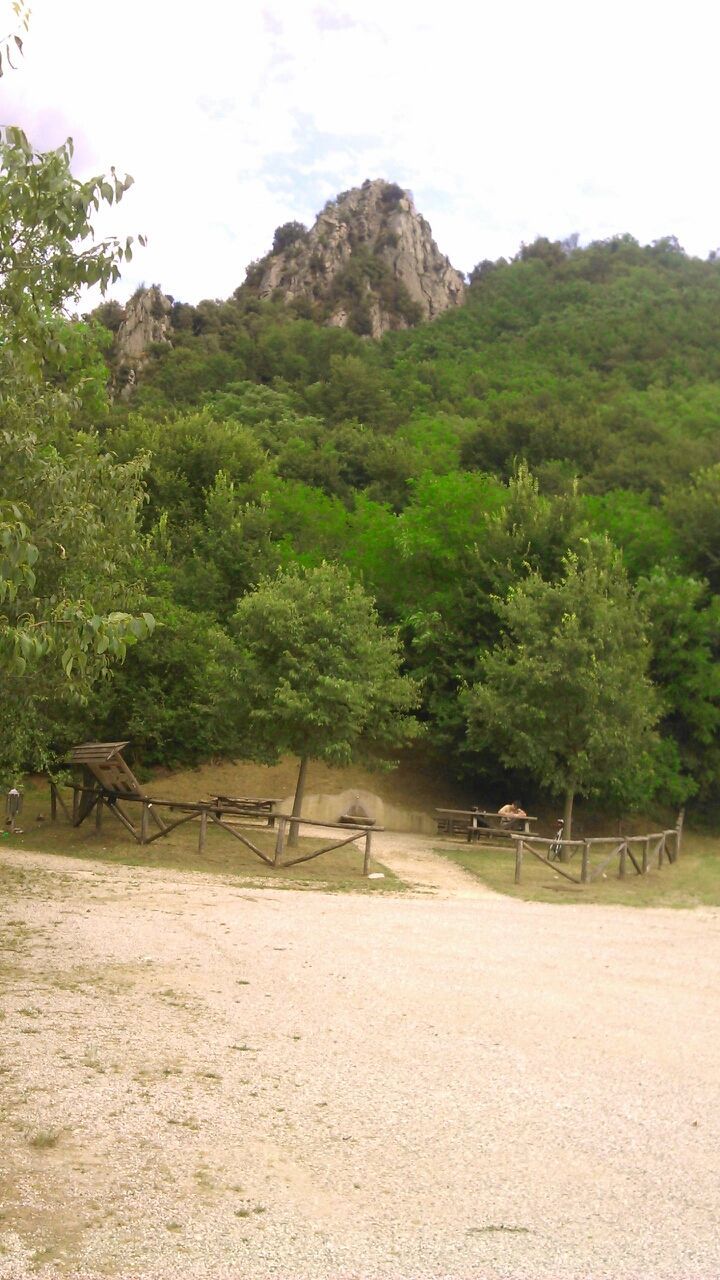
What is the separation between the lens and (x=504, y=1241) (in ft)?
15.7

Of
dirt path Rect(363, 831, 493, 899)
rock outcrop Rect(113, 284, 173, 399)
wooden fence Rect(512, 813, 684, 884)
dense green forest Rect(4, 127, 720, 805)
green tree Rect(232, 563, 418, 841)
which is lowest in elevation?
dirt path Rect(363, 831, 493, 899)

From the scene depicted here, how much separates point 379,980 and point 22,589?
5155mm

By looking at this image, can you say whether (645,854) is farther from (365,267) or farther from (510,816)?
(365,267)

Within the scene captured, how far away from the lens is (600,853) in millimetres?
27750

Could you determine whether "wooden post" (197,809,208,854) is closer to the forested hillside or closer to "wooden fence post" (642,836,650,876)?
the forested hillside

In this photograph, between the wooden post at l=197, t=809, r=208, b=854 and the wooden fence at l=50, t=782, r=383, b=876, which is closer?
the wooden fence at l=50, t=782, r=383, b=876

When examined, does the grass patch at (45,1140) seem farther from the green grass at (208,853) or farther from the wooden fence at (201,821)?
the wooden fence at (201,821)

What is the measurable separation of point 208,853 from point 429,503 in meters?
21.2

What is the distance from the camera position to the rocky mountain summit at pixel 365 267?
90000 millimetres

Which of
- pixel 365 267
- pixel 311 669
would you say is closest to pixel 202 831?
pixel 311 669

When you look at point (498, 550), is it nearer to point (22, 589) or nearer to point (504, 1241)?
point (22, 589)

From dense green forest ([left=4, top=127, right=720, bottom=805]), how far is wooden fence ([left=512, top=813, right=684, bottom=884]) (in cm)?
179

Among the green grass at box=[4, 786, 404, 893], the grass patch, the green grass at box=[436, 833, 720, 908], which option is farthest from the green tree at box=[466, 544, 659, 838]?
the grass patch

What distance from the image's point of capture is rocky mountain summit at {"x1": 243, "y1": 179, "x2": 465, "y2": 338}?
90000 mm
